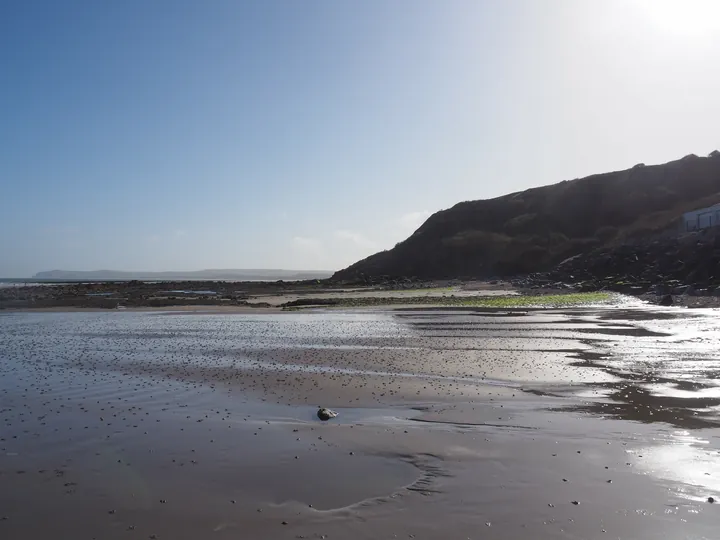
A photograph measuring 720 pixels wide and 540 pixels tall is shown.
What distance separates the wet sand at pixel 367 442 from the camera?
6.91m

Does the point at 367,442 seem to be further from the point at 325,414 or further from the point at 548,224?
the point at 548,224

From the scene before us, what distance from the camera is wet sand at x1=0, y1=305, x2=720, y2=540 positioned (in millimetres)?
6914

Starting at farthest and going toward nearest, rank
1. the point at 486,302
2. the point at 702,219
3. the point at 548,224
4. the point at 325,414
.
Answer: the point at 548,224
the point at 702,219
the point at 486,302
the point at 325,414

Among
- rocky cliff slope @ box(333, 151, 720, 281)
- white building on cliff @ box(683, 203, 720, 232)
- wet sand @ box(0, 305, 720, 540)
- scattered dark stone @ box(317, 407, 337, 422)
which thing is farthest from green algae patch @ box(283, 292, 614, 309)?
rocky cliff slope @ box(333, 151, 720, 281)

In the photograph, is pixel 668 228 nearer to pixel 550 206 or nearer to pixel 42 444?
pixel 550 206

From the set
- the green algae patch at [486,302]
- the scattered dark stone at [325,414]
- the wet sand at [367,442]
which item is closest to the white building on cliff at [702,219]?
the green algae patch at [486,302]

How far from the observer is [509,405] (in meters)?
12.6

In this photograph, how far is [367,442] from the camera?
10.1 metres

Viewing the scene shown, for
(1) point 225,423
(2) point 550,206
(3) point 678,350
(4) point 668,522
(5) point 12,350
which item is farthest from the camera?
(2) point 550,206

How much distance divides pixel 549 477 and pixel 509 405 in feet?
15.0

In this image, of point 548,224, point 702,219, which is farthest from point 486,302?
point 548,224

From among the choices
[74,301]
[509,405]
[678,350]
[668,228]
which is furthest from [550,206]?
[509,405]

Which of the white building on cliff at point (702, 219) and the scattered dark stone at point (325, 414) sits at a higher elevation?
the white building on cliff at point (702, 219)

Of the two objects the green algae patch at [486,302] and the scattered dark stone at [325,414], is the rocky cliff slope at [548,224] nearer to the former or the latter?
the green algae patch at [486,302]
